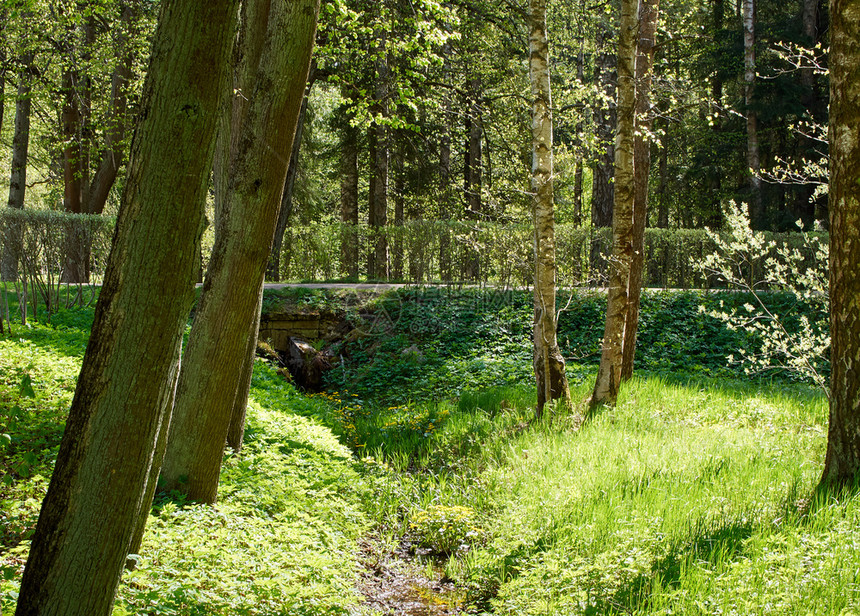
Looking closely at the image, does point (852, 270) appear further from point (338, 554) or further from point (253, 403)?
point (253, 403)

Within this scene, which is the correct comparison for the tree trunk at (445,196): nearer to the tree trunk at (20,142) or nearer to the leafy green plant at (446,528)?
the leafy green plant at (446,528)

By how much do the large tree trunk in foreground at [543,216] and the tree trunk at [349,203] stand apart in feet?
26.3

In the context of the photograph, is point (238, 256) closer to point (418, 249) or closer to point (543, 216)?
point (543, 216)

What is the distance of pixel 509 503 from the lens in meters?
5.11

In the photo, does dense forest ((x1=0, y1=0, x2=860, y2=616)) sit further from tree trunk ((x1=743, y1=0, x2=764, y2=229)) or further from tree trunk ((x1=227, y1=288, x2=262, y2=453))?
tree trunk ((x1=743, y1=0, x2=764, y2=229))

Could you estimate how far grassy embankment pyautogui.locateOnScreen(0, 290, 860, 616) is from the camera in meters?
A: 3.52

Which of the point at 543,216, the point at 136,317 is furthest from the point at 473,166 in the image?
the point at 136,317

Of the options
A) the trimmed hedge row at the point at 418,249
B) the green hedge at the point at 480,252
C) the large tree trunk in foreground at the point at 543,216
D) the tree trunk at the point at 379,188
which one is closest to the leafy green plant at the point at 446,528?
the large tree trunk in foreground at the point at 543,216

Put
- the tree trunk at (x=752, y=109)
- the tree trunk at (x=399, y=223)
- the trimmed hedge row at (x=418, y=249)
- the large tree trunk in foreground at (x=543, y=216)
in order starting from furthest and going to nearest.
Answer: the tree trunk at (x=752, y=109) → the tree trunk at (x=399, y=223) → the trimmed hedge row at (x=418, y=249) → the large tree trunk in foreground at (x=543, y=216)

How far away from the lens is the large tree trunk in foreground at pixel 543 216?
714 cm

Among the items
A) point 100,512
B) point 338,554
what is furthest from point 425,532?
point 100,512

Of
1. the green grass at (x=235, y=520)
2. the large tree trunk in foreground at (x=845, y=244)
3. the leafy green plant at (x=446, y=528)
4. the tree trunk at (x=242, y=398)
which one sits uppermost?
the large tree trunk in foreground at (x=845, y=244)

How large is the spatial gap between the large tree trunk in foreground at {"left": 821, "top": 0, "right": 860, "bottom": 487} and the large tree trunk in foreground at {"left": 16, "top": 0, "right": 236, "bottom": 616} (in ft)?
14.5

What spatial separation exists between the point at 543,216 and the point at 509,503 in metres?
3.58
